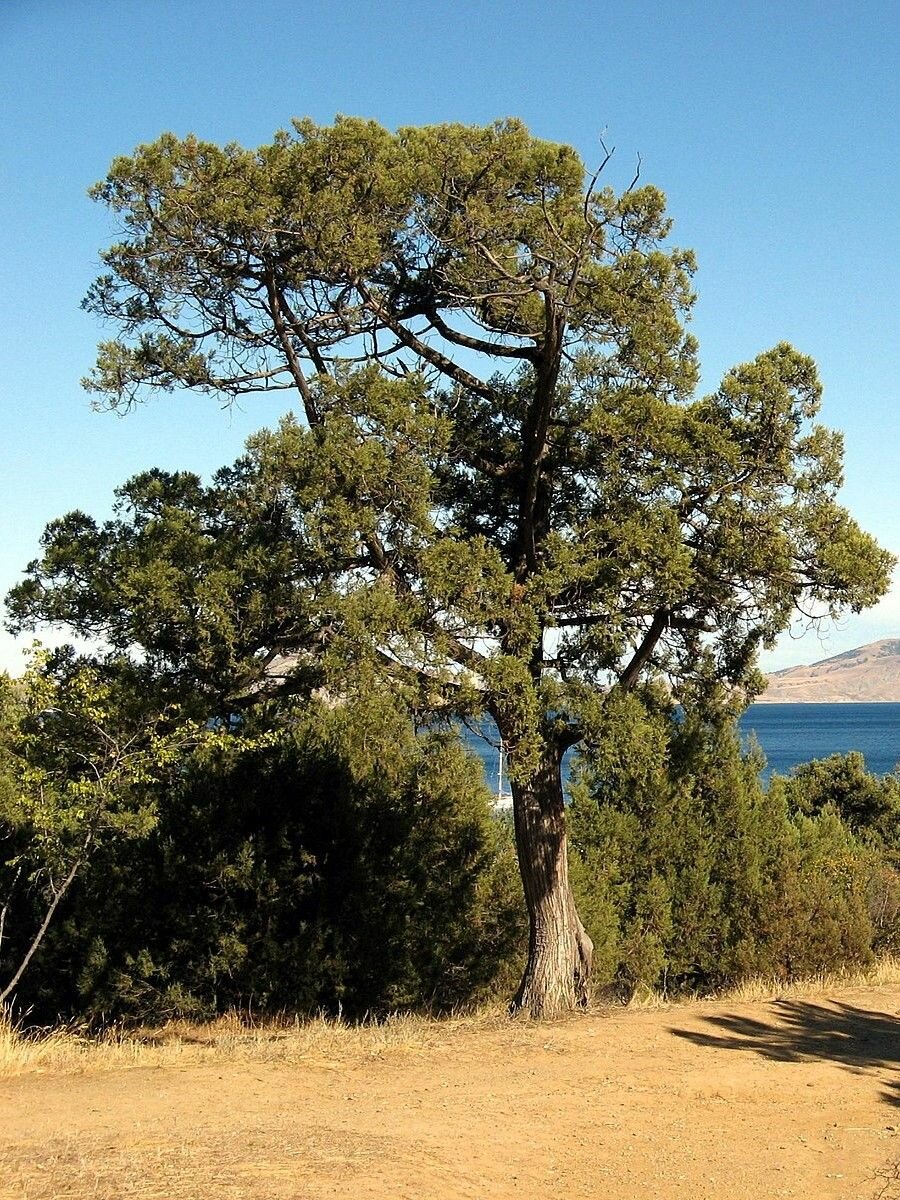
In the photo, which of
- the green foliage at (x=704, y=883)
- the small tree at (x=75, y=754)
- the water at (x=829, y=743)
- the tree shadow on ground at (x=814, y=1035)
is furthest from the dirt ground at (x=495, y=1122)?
the water at (x=829, y=743)

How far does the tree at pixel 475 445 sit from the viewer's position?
10.5 metres

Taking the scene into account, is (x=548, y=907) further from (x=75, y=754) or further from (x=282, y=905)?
(x=75, y=754)

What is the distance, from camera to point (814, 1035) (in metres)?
10.7

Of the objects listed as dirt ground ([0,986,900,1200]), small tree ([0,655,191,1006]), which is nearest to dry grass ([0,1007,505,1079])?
dirt ground ([0,986,900,1200])

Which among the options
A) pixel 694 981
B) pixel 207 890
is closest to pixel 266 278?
pixel 207 890

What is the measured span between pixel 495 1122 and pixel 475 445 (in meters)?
6.97

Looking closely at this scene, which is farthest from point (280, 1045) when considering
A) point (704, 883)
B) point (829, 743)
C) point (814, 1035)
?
point (829, 743)

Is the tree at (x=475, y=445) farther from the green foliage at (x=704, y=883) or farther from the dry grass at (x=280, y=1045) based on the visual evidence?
the green foliage at (x=704, y=883)

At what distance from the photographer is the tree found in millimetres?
10523

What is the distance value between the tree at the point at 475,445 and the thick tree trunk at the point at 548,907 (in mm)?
33

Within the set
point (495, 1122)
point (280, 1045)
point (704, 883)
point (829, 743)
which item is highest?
point (829, 743)

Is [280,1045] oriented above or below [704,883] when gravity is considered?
below

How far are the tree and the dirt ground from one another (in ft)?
9.31

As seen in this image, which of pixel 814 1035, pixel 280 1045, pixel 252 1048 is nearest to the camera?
pixel 252 1048
